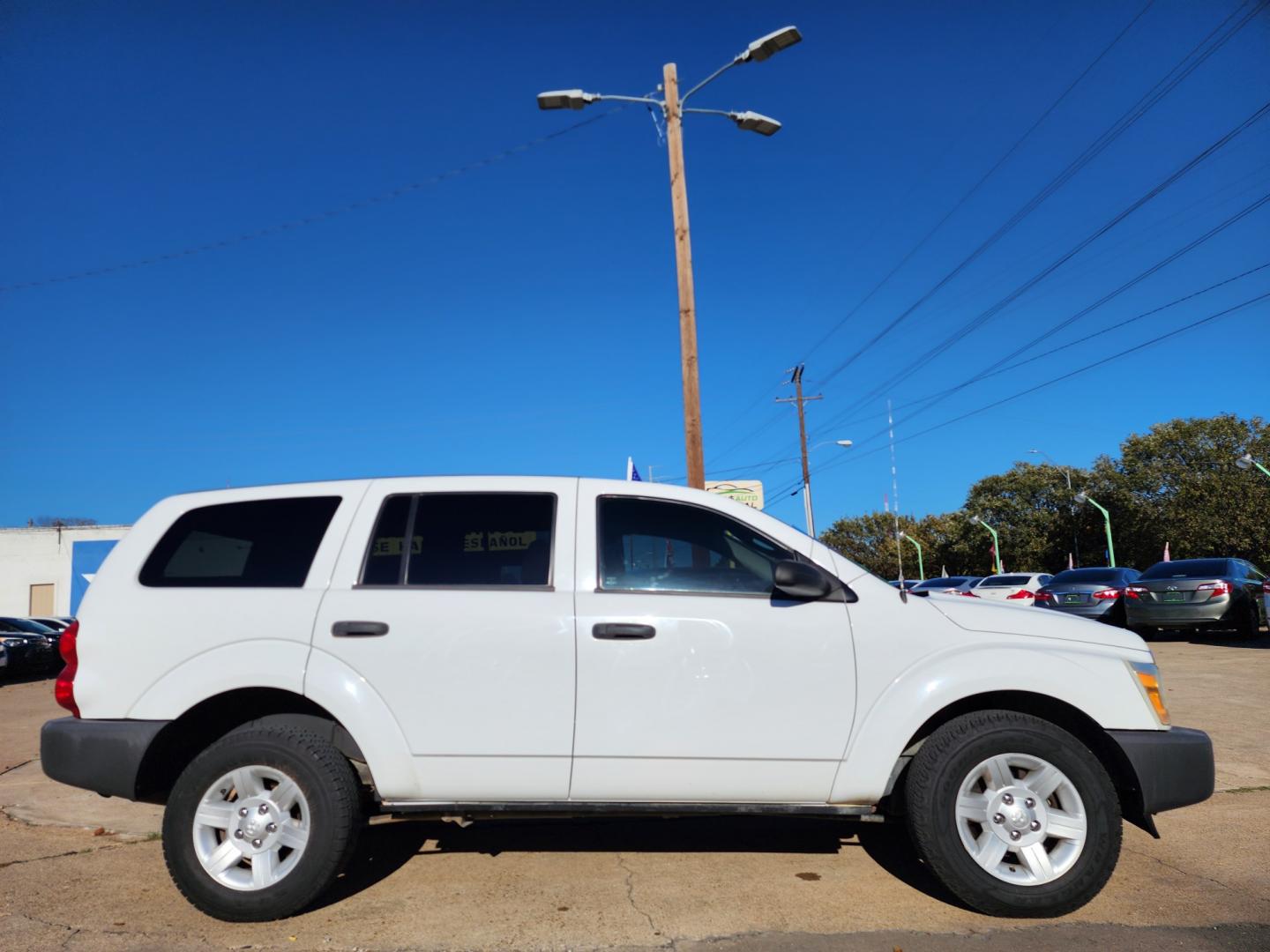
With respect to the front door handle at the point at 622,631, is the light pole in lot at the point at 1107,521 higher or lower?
higher

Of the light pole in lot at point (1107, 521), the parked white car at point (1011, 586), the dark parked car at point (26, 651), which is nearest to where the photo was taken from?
the dark parked car at point (26, 651)

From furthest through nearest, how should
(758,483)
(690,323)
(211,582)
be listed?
(758,483)
(690,323)
(211,582)

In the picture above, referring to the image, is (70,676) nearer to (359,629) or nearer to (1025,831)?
(359,629)

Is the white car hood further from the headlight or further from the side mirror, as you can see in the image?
the side mirror

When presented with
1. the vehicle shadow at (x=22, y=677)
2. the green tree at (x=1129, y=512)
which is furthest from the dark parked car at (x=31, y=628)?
the green tree at (x=1129, y=512)

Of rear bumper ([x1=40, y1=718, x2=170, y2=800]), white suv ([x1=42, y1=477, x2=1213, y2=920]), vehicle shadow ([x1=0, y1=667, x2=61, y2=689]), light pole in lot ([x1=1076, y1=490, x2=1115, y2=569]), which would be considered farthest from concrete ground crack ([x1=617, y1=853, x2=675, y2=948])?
light pole in lot ([x1=1076, y1=490, x2=1115, y2=569])

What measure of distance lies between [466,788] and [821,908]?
1.61 metres

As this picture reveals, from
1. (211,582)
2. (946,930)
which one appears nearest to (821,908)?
(946,930)

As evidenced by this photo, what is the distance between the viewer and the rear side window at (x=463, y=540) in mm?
3803

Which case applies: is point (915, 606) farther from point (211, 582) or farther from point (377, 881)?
point (211, 582)

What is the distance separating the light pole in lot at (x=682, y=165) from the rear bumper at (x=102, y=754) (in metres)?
6.98

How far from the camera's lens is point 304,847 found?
354cm

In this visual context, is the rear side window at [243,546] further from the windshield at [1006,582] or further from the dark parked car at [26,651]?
the windshield at [1006,582]

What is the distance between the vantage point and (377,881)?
4051 mm
